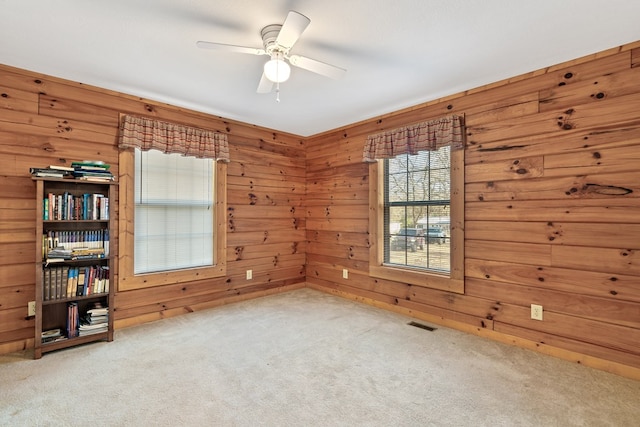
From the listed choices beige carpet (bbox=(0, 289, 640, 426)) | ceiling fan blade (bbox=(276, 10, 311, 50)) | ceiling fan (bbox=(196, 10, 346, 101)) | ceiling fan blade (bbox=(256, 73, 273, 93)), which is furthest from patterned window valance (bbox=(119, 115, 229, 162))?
ceiling fan blade (bbox=(276, 10, 311, 50))

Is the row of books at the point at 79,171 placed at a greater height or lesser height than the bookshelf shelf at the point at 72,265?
greater

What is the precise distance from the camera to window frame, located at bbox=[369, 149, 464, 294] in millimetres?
3125

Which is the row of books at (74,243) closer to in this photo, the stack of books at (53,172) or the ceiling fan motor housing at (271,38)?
the stack of books at (53,172)

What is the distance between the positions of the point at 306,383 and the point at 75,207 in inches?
97.7

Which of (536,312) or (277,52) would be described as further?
(536,312)

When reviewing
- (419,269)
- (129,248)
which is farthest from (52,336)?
(419,269)

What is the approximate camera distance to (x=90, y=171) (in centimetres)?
270

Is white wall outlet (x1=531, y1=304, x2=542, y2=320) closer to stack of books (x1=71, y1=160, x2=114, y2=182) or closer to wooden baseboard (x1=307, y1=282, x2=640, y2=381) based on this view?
wooden baseboard (x1=307, y1=282, x2=640, y2=381)

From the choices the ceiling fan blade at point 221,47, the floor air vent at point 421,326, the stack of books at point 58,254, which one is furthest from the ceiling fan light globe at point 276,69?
the floor air vent at point 421,326

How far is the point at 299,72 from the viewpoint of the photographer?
2727mm

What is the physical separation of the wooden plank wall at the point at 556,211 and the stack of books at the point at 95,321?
3.15 metres

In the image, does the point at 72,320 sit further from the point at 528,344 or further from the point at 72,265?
the point at 528,344

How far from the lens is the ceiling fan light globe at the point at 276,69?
6.82ft

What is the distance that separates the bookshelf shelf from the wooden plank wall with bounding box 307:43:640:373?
320cm
